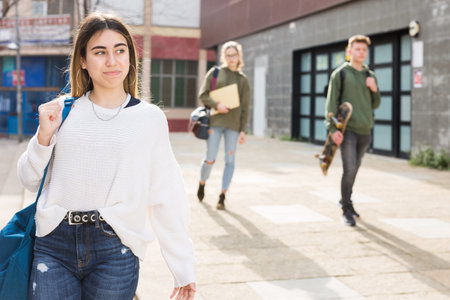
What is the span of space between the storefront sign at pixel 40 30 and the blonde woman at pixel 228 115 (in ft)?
59.8

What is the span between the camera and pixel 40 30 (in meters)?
25.0

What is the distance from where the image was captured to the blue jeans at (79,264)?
79.0 inches

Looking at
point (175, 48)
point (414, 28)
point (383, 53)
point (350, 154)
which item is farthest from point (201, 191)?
point (175, 48)

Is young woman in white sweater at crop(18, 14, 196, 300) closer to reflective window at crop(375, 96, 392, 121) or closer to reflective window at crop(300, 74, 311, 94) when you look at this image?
reflective window at crop(375, 96, 392, 121)

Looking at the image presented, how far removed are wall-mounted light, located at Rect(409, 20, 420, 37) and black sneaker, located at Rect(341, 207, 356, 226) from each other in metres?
7.77

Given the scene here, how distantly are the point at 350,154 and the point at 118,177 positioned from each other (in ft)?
14.5

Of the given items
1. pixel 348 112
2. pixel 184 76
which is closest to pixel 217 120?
pixel 348 112

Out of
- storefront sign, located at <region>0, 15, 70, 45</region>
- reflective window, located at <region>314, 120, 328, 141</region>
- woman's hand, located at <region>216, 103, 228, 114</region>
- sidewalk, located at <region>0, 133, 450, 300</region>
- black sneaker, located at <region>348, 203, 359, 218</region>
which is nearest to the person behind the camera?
sidewalk, located at <region>0, 133, 450, 300</region>

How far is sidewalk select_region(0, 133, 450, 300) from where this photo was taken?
4.09 m

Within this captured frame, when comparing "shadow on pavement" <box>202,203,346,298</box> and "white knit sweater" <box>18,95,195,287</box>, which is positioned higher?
"white knit sweater" <box>18,95,195,287</box>

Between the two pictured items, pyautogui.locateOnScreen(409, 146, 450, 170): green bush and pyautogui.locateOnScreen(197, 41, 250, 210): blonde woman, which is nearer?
pyautogui.locateOnScreen(197, 41, 250, 210): blonde woman

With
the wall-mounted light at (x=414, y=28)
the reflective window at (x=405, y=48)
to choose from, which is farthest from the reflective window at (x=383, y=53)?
the wall-mounted light at (x=414, y=28)

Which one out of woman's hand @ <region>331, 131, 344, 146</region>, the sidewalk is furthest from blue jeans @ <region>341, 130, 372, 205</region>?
the sidewalk

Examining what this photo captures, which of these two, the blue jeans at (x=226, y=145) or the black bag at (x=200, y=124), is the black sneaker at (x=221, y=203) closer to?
the blue jeans at (x=226, y=145)
